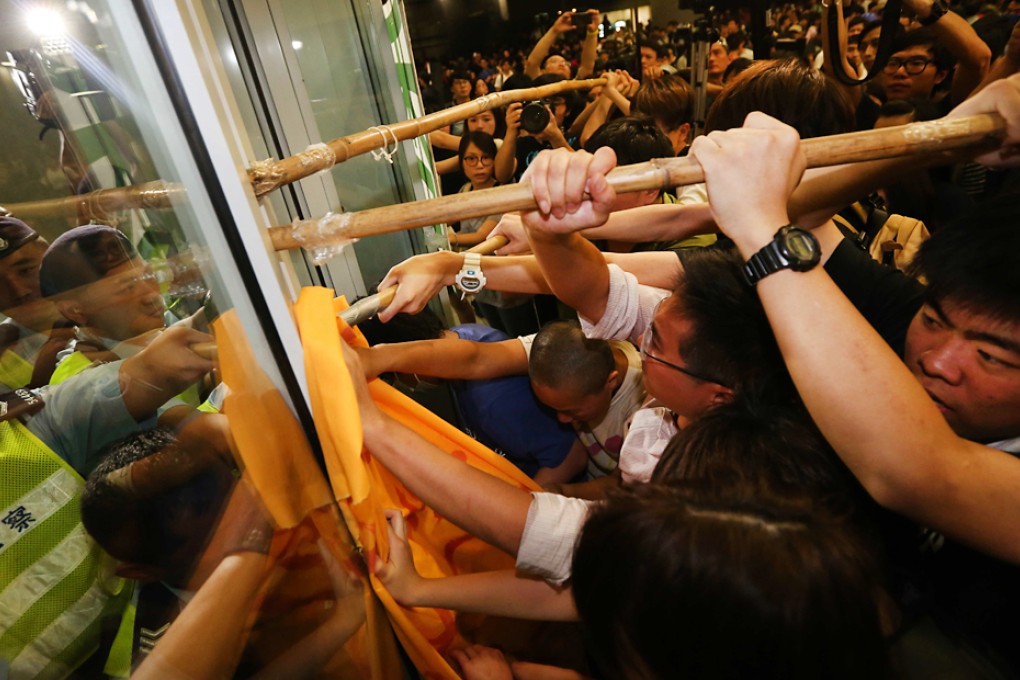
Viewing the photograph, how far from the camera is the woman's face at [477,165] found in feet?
9.48

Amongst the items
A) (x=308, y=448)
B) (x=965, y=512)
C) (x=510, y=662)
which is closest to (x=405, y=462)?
(x=308, y=448)

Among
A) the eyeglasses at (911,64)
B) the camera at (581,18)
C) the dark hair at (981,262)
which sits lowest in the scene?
the dark hair at (981,262)

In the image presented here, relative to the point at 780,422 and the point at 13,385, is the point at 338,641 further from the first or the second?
the point at 13,385

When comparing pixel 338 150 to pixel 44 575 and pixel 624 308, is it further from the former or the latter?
pixel 44 575

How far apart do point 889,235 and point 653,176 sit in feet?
5.66

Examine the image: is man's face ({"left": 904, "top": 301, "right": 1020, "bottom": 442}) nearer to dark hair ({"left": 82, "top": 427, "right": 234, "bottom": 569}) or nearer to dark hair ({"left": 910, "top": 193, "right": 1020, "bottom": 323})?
dark hair ({"left": 910, "top": 193, "right": 1020, "bottom": 323})

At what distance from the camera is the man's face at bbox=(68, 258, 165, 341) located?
1.27 metres

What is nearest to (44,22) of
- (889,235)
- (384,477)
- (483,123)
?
(384,477)

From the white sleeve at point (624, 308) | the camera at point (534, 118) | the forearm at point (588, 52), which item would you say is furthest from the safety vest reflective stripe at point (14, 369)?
the forearm at point (588, 52)

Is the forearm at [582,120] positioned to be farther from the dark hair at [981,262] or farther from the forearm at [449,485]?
the forearm at [449,485]

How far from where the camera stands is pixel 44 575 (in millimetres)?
1057

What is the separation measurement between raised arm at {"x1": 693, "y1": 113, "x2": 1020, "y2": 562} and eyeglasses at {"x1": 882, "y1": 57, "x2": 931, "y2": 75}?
2830 mm

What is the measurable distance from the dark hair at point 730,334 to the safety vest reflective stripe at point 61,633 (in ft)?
4.44

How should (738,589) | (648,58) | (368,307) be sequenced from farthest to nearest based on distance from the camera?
(648,58) < (368,307) < (738,589)
